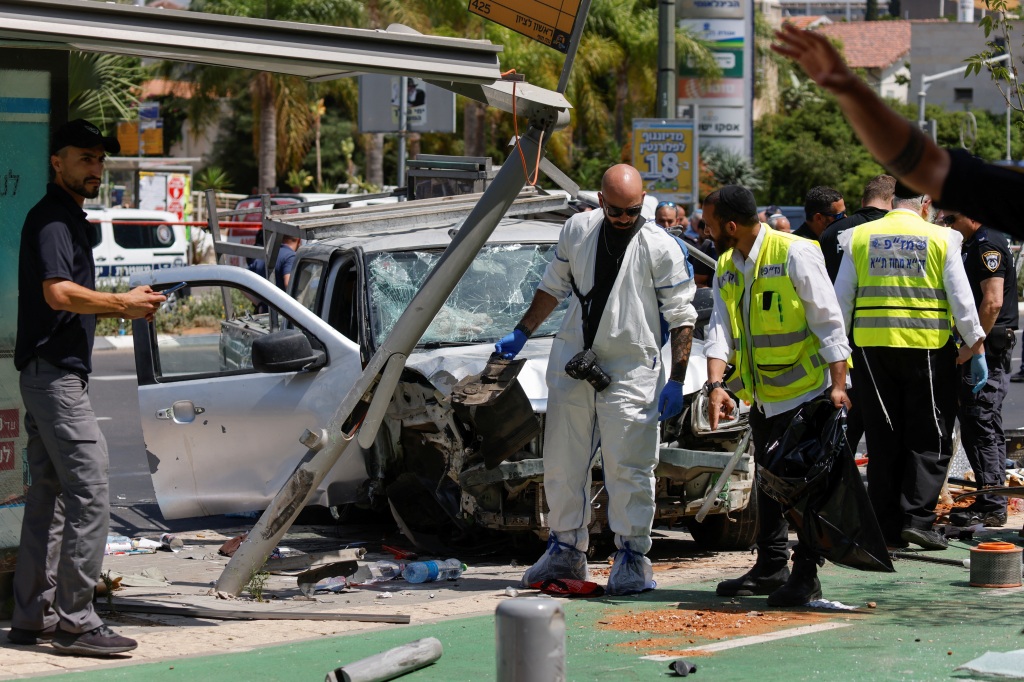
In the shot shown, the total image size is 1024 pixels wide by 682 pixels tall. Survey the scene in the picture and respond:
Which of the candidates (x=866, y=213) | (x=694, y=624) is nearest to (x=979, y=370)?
(x=866, y=213)

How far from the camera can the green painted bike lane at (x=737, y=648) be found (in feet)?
17.1

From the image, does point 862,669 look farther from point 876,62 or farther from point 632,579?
point 876,62

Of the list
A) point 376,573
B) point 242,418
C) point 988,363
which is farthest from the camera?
point 988,363

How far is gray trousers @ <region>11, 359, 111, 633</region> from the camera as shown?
5.66m

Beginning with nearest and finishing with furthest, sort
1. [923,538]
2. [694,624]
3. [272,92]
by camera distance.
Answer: [694,624]
[923,538]
[272,92]

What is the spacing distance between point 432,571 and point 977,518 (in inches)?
132

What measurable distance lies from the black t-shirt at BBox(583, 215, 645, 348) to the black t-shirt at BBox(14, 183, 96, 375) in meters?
2.37

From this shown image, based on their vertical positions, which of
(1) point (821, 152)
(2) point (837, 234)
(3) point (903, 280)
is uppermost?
(1) point (821, 152)

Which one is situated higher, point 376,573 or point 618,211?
point 618,211

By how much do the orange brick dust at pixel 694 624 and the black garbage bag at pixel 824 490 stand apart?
29 centimetres

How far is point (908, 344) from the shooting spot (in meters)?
7.80

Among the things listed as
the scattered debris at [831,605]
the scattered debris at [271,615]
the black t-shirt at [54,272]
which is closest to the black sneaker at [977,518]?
the scattered debris at [831,605]

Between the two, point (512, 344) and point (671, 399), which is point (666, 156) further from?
point (671, 399)

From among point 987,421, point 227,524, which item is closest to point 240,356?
point 227,524
